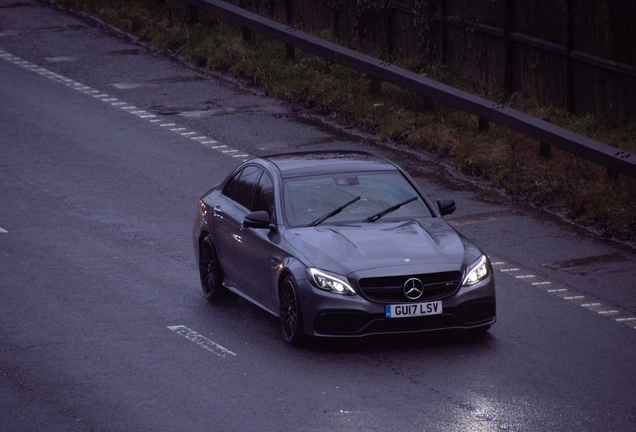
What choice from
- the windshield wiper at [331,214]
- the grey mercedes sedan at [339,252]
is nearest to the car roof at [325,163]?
the grey mercedes sedan at [339,252]

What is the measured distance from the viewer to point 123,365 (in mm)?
9812

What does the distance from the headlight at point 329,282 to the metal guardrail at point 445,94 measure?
633 centimetres

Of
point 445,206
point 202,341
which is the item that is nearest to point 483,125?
point 445,206

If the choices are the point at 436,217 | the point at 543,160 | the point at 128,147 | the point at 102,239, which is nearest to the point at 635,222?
the point at 543,160

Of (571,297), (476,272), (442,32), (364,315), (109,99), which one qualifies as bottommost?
(109,99)

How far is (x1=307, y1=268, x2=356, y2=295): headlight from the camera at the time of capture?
32.0 ft

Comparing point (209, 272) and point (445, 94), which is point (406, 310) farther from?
point (445, 94)

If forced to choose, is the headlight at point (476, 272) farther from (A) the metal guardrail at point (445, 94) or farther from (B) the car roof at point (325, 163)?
(A) the metal guardrail at point (445, 94)

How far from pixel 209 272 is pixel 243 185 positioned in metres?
0.98

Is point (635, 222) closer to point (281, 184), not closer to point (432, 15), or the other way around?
point (281, 184)

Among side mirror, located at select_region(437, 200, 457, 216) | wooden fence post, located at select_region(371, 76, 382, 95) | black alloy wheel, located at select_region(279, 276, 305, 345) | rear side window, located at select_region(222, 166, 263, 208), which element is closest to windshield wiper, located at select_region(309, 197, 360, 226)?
A: black alloy wheel, located at select_region(279, 276, 305, 345)

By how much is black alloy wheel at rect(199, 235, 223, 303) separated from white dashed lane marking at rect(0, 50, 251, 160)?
604 centimetres

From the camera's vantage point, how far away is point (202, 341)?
10562 mm

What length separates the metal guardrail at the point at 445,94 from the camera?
1545cm
